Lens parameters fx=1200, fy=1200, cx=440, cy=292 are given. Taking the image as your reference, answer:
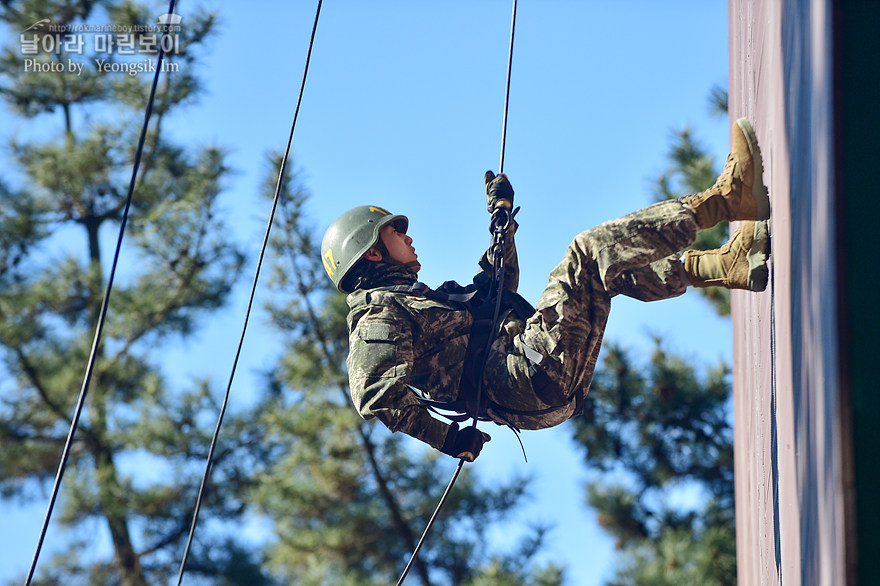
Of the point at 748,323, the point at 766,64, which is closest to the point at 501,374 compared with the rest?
the point at 766,64

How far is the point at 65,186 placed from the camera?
14219 mm

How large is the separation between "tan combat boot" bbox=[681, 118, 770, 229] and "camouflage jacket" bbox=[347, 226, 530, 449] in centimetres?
87

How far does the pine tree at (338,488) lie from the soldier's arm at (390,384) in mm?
7564

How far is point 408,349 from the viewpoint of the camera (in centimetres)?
505

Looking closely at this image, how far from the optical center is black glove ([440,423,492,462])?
497cm

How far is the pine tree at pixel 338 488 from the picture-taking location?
12.5m

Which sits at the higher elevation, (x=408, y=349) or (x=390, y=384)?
(x=408, y=349)

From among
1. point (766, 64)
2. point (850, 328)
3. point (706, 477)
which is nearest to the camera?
point (850, 328)

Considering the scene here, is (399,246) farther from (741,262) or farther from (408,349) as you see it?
(741,262)

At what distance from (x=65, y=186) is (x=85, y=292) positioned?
1318mm

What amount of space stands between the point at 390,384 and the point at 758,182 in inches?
66.2

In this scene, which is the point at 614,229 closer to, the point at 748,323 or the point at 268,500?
the point at 748,323

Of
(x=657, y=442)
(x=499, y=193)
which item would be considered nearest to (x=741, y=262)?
(x=499, y=193)

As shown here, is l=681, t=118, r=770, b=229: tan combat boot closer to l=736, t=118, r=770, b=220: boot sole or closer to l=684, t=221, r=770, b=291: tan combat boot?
l=736, t=118, r=770, b=220: boot sole
